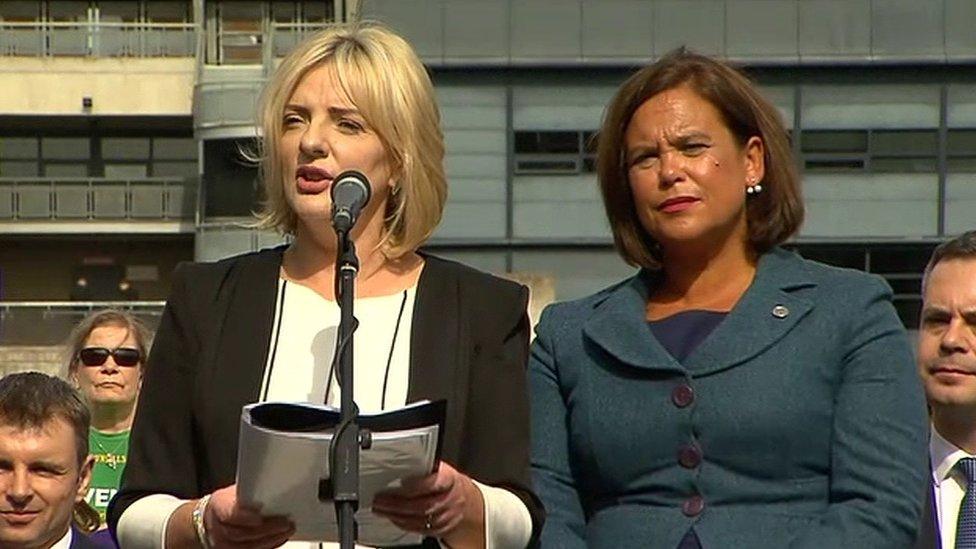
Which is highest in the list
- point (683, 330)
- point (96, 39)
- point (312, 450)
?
point (96, 39)

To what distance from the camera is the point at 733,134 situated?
4.34 metres

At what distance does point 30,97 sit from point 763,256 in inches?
1439

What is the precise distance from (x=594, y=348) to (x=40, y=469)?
161cm

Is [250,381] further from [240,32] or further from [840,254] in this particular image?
[240,32]

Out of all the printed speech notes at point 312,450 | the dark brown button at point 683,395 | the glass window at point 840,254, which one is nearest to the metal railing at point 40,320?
the glass window at point 840,254

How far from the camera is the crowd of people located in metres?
4.09

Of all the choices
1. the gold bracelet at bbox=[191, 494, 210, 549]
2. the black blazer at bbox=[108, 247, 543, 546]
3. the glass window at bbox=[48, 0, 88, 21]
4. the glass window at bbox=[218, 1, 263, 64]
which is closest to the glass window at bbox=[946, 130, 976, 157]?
the glass window at bbox=[218, 1, 263, 64]

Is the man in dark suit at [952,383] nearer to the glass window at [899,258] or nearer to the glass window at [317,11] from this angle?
the glass window at [899,258]

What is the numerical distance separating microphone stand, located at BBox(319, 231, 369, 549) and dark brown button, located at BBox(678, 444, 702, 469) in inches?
30.4

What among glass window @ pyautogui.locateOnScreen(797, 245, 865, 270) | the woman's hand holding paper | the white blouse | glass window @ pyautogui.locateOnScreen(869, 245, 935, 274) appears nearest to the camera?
the woman's hand holding paper

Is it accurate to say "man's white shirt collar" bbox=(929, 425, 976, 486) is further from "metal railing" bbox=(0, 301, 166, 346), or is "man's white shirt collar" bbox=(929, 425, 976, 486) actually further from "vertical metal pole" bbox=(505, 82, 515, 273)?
"metal railing" bbox=(0, 301, 166, 346)

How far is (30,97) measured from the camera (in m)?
39.6

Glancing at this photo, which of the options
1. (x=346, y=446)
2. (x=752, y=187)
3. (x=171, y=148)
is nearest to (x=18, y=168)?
(x=171, y=148)

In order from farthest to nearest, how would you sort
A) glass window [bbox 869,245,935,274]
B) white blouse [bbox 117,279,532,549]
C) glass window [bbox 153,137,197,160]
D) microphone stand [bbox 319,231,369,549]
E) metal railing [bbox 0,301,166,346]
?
glass window [bbox 153,137,197,160]
metal railing [bbox 0,301,166,346]
glass window [bbox 869,245,935,274]
white blouse [bbox 117,279,532,549]
microphone stand [bbox 319,231,369,549]
